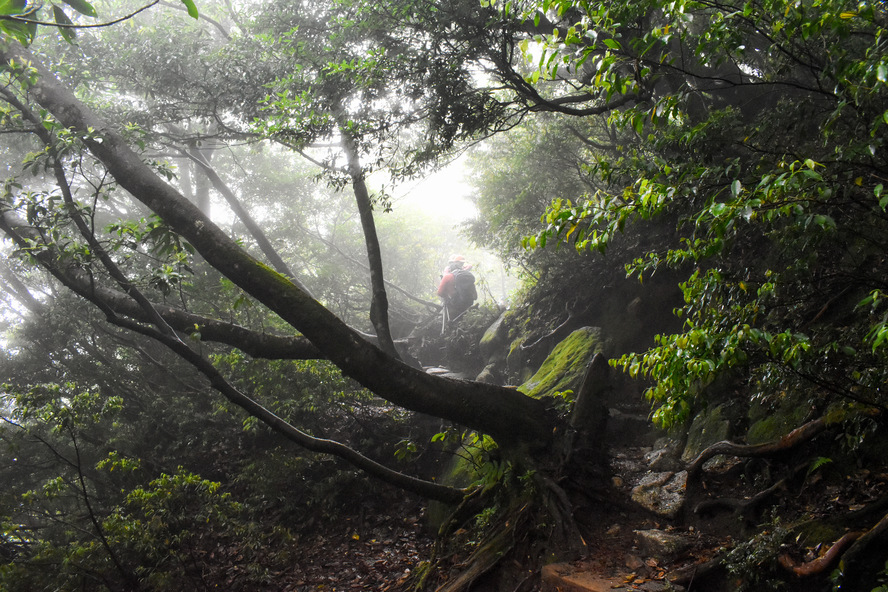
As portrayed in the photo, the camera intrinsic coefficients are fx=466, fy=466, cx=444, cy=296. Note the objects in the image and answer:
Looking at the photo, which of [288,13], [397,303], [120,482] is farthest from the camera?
[397,303]

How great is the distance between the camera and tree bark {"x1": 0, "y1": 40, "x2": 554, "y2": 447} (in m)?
4.96

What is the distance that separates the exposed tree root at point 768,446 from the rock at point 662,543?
2.61 ft

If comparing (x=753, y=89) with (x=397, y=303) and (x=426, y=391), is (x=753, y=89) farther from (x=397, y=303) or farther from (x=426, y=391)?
(x=397, y=303)

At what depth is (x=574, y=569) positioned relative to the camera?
4.04m

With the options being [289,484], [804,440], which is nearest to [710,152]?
[804,440]

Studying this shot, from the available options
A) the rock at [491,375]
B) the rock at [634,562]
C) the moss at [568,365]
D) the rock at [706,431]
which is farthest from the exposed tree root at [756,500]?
the rock at [491,375]

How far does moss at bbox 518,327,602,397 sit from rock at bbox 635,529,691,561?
3.06 meters

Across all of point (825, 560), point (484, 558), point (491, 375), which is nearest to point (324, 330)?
point (484, 558)

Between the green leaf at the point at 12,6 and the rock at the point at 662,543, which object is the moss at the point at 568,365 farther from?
the green leaf at the point at 12,6

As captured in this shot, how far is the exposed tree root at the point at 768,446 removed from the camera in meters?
3.70

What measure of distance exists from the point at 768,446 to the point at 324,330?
14.1ft

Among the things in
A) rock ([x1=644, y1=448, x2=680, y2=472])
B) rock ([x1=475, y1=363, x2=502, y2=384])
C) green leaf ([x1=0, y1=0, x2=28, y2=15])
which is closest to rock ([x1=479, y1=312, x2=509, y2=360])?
rock ([x1=475, y1=363, x2=502, y2=384])

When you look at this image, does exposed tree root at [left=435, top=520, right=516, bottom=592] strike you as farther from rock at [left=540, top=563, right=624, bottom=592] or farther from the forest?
rock at [left=540, top=563, right=624, bottom=592]

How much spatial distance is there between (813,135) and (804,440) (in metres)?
4.55
